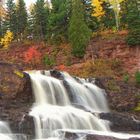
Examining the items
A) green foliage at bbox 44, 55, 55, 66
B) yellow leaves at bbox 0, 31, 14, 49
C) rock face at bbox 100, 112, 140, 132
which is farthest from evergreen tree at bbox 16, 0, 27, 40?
rock face at bbox 100, 112, 140, 132

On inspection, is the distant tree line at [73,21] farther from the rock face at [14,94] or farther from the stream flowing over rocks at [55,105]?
the rock face at [14,94]

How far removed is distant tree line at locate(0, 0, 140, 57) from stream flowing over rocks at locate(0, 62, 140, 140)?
13132 millimetres

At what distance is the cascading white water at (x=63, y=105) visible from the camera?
30566 millimetres

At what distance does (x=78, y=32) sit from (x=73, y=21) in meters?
1.62

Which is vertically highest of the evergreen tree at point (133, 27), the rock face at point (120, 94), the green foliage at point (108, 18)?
the green foliage at point (108, 18)

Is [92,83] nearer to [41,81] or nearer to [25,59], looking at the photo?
[41,81]

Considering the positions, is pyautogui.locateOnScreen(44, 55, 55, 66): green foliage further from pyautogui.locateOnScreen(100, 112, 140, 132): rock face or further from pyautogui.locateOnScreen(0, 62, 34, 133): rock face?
pyautogui.locateOnScreen(100, 112, 140, 132): rock face

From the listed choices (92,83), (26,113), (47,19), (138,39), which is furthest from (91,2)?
(26,113)

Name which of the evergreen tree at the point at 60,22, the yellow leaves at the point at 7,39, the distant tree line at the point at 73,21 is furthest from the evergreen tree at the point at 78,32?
the yellow leaves at the point at 7,39

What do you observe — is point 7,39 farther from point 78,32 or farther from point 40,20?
point 78,32

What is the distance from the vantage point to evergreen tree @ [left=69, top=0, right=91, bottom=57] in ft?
180

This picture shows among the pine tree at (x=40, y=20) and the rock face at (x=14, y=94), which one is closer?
the rock face at (x=14, y=94)

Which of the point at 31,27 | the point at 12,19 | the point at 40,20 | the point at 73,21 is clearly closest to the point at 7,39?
the point at 12,19

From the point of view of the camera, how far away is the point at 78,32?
55.0 metres
